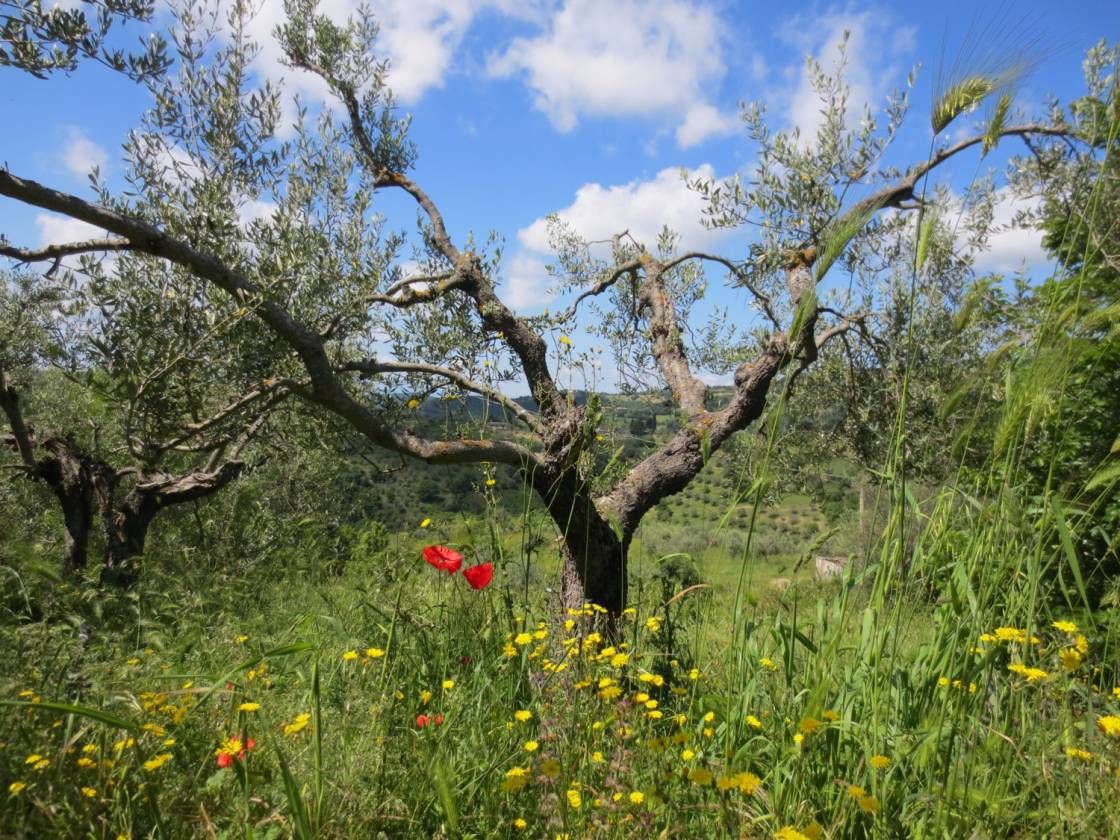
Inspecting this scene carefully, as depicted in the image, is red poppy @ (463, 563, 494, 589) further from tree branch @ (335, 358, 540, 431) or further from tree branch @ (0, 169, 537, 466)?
tree branch @ (335, 358, 540, 431)

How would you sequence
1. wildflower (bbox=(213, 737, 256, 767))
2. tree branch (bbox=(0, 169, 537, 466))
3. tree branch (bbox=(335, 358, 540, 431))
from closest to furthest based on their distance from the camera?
wildflower (bbox=(213, 737, 256, 767)), tree branch (bbox=(0, 169, 537, 466)), tree branch (bbox=(335, 358, 540, 431))

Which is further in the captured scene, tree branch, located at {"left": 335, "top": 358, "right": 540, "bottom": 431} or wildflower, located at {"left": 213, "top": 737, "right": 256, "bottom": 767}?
tree branch, located at {"left": 335, "top": 358, "right": 540, "bottom": 431}

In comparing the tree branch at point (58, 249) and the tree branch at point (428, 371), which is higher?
the tree branch at point (58, 249)

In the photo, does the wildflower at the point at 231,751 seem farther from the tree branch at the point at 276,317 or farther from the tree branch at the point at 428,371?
the tree branch at the point at 428,371

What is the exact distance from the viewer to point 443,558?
271 cm

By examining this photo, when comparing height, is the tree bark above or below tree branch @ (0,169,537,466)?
below

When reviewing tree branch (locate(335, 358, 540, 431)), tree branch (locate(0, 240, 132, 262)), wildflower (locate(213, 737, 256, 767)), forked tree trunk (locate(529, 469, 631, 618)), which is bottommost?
wildflower (locate(213, 737, 256, 767))

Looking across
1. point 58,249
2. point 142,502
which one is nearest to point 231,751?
point 58,249

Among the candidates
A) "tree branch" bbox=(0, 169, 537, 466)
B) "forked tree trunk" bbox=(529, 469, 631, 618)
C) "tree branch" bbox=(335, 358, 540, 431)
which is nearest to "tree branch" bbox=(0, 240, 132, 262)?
"tree branch" bbox=(0, 169, 537, 466)

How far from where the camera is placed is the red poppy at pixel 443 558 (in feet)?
8.65

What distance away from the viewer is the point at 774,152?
6.98 m

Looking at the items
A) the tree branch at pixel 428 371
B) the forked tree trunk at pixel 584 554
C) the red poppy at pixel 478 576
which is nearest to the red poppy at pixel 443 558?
the red poppy at pixel 478 576

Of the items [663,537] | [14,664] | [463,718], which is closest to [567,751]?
[463,718]

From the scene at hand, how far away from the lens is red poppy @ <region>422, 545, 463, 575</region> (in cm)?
264
